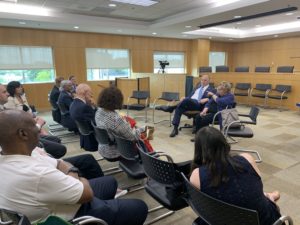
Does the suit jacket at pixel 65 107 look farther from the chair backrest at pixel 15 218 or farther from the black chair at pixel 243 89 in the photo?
the black chair at pixel 243 89

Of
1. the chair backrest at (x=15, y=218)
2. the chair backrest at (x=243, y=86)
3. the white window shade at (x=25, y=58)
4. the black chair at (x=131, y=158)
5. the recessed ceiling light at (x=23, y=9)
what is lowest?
the black chair at (x=131, y=158)

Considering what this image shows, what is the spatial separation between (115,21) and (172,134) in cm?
433

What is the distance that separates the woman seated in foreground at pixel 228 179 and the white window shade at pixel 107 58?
308 inches

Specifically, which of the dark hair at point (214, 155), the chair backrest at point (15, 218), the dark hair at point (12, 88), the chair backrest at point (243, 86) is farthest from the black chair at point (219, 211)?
the chair backrest at point (243, 86)

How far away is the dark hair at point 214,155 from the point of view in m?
1.20

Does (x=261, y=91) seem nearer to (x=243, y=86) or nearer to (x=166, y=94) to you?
(x=243, y=86)

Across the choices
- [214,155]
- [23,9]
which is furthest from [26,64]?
[214,155]

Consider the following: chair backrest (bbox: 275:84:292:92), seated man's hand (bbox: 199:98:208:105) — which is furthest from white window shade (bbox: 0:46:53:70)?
chair backrest (bbox: 275:84:292:92)

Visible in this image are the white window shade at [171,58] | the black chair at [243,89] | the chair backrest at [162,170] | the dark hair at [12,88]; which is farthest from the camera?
the white window shade at [171,58]

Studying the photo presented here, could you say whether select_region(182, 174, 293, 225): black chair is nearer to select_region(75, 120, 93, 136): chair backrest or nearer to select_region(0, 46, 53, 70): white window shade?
select_region(75, 120, 93, 136): chair backrest

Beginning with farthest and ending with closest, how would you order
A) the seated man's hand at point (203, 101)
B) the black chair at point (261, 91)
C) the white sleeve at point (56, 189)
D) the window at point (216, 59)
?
the window at point (216, 59), the black chair at point (261, 91), the seated man's hand at point (203, 101), the white sleeve at point (56, 189)

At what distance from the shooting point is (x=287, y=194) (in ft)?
7.96

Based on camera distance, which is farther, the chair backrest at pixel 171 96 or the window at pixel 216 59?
the window at pixel 216 59

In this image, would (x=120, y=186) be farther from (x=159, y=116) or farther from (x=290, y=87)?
(x=290, y=87)
